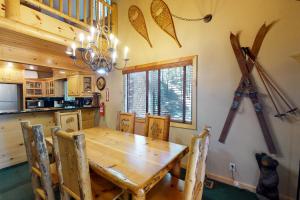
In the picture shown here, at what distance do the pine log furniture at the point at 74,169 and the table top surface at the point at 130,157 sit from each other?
195mm

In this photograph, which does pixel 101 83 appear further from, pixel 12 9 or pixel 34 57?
pixel 12 9

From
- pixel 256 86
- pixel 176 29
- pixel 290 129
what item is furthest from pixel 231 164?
pixel 176 29

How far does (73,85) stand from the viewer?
5.00 metres

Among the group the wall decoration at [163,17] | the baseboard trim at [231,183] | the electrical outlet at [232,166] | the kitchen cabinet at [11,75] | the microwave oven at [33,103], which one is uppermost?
the wall decoration at [163,17]

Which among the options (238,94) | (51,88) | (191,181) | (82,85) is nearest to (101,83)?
(82,85)

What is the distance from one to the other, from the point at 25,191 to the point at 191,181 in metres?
2.34

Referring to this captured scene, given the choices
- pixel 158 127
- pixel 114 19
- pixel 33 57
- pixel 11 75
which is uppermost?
pixel 114 19

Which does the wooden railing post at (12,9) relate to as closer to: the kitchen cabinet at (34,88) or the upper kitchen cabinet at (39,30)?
the upper kitchen cabinet at (39,30)

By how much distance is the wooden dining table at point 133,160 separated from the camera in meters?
1.05

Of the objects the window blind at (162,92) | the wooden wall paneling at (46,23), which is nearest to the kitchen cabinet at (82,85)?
the window blind at (162,92)

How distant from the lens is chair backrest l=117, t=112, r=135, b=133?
2.48 m

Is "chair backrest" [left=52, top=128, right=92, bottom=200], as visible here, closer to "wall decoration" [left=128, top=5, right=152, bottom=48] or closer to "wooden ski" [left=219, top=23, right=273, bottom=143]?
"wooden ski" [left=219, top=23, right=273, bottom=143]

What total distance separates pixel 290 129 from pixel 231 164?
2.83 ft

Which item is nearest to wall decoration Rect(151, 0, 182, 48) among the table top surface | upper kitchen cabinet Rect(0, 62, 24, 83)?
the table top surface
